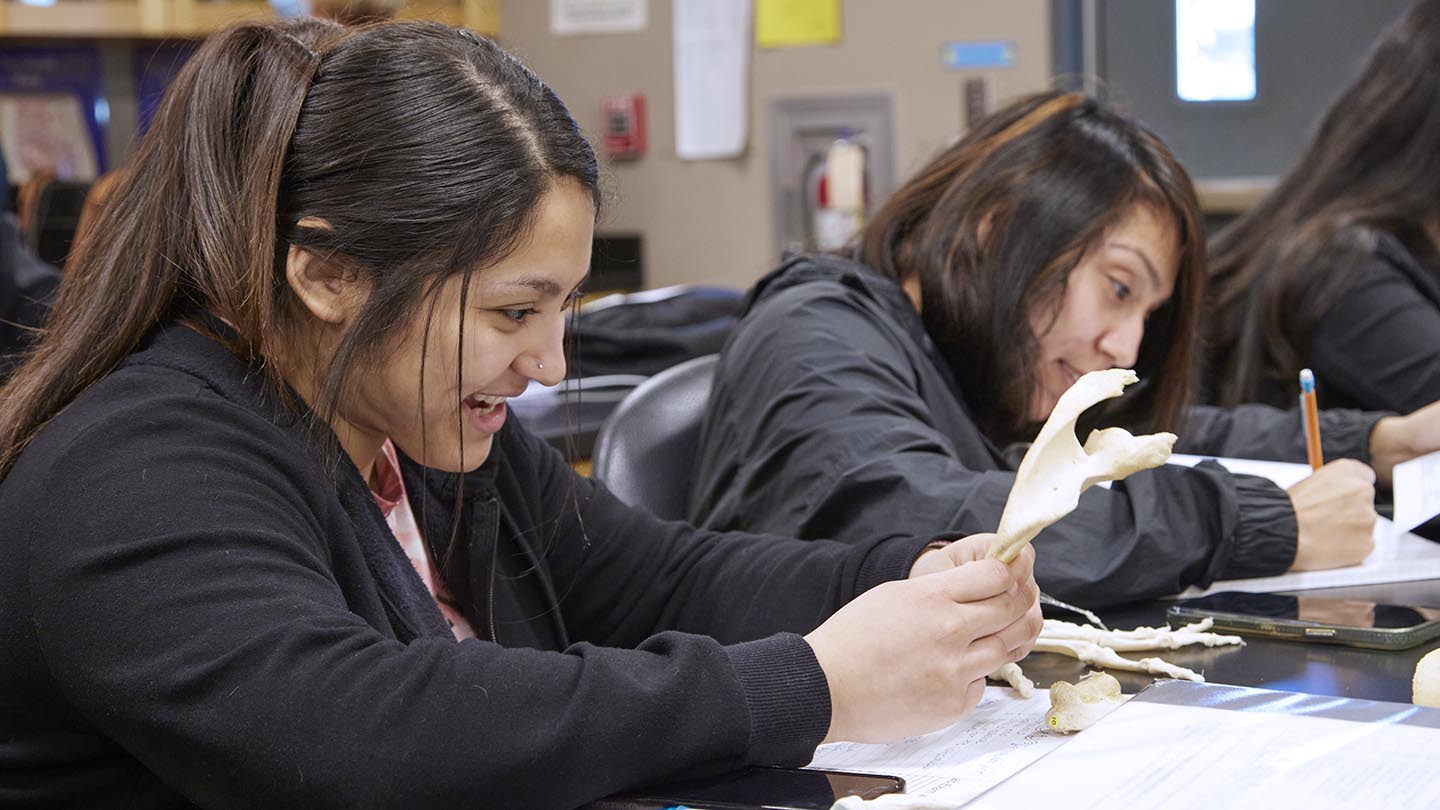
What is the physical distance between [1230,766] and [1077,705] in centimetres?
11

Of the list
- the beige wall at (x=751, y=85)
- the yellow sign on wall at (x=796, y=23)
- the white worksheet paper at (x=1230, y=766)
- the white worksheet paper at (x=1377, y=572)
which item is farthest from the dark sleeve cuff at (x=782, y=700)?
the yellow sign on wall at (x=796, y=23)

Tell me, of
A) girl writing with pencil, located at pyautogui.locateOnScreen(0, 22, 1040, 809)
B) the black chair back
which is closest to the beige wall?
the black chair back

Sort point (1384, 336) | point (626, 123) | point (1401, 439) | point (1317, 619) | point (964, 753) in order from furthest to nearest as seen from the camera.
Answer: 1. point (626, 123)
2. point (1384, 336)
3. point (1401, 439)
4. point (1317, 619)
5. point (964, 753)

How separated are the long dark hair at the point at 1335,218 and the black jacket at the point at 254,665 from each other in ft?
4.54

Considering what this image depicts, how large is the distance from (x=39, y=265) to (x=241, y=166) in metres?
1.85

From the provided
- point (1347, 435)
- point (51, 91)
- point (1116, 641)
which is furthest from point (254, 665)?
point (51, 91)

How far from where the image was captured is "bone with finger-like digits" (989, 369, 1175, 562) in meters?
0.71

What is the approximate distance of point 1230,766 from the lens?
2.18ft

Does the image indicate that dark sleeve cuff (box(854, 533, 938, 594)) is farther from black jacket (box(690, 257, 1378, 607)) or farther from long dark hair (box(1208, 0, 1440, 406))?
long dark hair (box(1208, 0, 1440, 406))

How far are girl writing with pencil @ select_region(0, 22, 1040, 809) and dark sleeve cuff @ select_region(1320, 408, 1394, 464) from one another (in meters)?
0.81

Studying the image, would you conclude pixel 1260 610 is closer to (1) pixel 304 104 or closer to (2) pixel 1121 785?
(2) pixel 1121 785

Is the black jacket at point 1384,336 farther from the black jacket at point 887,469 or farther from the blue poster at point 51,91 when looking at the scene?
the blue poster at point 51,91

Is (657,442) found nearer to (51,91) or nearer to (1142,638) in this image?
(1142,638)

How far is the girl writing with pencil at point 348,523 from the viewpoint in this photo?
663mm
